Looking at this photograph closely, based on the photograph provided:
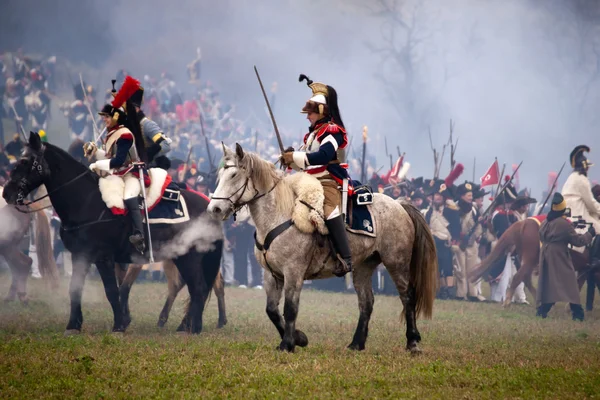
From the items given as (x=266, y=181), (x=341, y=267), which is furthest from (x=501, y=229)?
(x=266, y=181)

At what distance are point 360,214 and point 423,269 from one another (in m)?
1.31

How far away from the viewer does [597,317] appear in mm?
19406

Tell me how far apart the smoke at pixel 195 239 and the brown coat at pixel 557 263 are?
8812mm

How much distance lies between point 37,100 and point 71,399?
32286 millimetres

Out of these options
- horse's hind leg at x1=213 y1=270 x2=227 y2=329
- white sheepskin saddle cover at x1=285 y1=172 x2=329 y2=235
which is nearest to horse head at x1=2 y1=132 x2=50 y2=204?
horse's hind leg at x1=213 y1=270 x2=227 y2=329

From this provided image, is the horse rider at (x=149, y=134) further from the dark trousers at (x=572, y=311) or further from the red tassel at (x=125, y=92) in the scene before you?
the dark trousers at (x=572, y=311)

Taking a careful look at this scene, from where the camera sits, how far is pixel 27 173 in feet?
41.5

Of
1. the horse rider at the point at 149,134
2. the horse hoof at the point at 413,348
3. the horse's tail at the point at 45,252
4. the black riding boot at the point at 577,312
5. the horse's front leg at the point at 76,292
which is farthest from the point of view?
the black riding boot at the point at 577,312

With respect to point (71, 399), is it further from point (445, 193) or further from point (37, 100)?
point (37, 100)

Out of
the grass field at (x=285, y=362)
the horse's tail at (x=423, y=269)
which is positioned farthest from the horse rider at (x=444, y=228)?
the horse's tail at (x=423, y=269)

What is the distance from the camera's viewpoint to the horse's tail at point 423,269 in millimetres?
11000

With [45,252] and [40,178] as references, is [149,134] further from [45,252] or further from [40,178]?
[45,252]

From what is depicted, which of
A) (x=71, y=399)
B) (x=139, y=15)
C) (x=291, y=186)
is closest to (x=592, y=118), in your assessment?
(x=139, y=15)

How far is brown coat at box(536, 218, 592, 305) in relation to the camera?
18984mm
